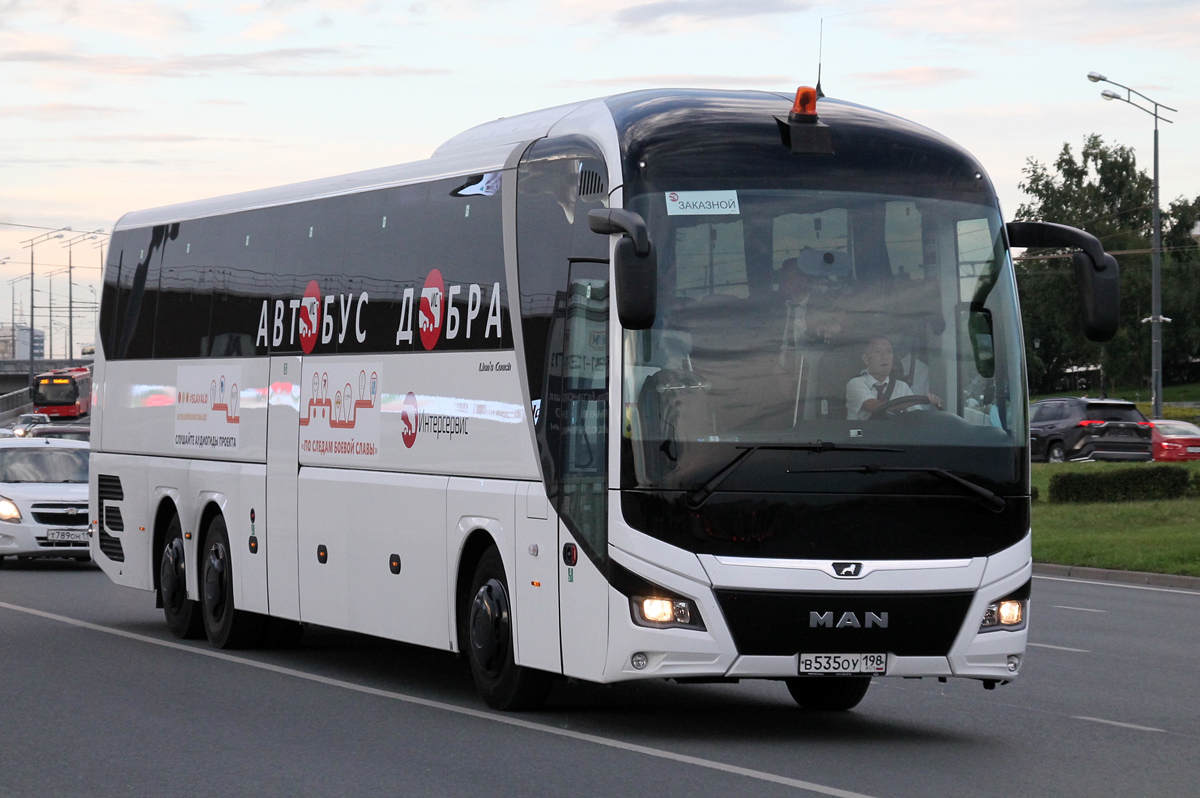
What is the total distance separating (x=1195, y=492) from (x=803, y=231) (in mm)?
25722

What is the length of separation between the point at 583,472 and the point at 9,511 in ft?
52.2

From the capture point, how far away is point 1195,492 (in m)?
33.6

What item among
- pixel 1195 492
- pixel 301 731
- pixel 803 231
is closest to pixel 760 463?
pixel 803 231

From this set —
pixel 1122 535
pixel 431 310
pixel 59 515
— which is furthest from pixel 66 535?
pixel 1122 535

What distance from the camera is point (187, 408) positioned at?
16.0 meters

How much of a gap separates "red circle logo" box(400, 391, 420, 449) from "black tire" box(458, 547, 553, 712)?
4.09 feet

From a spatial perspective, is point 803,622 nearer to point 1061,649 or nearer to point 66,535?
point 1061,649

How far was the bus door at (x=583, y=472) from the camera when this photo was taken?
9.82 m

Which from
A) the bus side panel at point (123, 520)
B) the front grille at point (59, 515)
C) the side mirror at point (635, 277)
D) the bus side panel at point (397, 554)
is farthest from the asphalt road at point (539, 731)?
the front grille at point (59, 515)

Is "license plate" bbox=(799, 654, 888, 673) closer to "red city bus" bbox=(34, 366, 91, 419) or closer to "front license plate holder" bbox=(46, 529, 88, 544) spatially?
"front license plate holder" bbox=(46, 529, 88, 544)

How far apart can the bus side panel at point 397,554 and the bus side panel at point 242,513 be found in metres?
1.48

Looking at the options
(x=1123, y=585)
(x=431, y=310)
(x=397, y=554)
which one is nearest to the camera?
(x=431, y=310)

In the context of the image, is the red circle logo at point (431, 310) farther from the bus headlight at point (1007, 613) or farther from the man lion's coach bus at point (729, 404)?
the bus headlight at point (1007, 613)

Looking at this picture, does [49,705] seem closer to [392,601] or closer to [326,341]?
[392,601]
